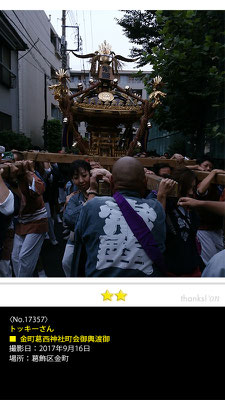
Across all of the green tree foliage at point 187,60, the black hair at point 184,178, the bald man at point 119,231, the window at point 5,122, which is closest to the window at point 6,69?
the window at point 5,122

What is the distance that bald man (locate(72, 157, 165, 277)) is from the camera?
1.70 m

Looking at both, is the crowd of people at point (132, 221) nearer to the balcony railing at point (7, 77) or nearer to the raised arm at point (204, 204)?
the raised arm at point (204, 204)

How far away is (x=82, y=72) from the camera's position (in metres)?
5.96

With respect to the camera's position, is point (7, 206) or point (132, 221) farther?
point (7, 206)

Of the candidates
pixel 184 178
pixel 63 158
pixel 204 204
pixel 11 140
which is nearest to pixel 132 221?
pixel 204 204

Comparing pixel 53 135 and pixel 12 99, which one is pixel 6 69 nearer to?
pixel 12 99

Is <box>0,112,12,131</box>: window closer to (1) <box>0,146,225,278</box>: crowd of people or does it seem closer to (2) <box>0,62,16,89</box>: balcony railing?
(2) <box>0,62,16,89</box>: balcony railing

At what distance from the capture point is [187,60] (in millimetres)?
4207

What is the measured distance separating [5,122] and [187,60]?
730 centimetres

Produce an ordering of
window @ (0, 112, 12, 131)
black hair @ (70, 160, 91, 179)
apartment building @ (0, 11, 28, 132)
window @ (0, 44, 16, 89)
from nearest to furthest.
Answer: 1. black hair @ (70, 160, 91, 179)
2. apartment building @ (0, 11, 28, 132)
3. window @ (0, 112, 12, 131)
4. window @ (0, 44, 16, 89)

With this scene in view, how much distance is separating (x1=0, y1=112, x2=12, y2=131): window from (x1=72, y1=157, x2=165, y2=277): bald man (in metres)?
8.89

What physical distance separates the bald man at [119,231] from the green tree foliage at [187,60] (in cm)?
210

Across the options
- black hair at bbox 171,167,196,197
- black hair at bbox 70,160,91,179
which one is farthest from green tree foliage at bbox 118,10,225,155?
black hair at bbox 70,160,91,179

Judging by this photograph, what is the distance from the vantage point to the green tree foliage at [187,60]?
3.68 m
